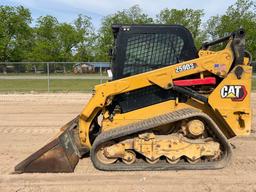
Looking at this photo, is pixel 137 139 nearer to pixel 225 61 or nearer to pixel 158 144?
pixel 158 144

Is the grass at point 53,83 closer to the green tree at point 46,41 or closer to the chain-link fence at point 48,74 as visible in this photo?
the chain-link fence at point 48,74

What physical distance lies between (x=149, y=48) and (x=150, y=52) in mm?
68

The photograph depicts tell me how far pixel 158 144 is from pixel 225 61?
169 centimetres

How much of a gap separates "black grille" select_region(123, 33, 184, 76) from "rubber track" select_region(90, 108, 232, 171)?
0.86 meters

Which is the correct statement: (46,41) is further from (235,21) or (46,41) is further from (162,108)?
(162,108)

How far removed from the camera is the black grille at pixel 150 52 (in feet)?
19.2

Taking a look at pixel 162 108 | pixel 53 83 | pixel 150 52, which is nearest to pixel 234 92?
pixel 162 108

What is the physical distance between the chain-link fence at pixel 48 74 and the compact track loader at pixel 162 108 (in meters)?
15.5

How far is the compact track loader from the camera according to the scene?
551 centimetres

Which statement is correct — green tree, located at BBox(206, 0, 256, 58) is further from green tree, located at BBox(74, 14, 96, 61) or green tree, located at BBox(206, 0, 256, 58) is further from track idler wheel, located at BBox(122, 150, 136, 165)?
track idler wheel, located at BBox(122, 150, 136, 165)

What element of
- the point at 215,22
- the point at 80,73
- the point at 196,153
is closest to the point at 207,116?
the point at 196,153

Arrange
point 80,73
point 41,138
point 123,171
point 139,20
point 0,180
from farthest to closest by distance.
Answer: point 139,20 → point 80,73 → point 41,138 → point 123,171 → point 0,180

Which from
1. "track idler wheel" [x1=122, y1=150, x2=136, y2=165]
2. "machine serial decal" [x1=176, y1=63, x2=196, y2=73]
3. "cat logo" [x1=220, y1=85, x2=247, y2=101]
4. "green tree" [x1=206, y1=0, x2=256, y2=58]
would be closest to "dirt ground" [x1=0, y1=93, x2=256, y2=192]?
"track idler wheel" [x1=122, y1=150, x2=136, y2=165]

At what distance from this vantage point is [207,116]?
544cm
